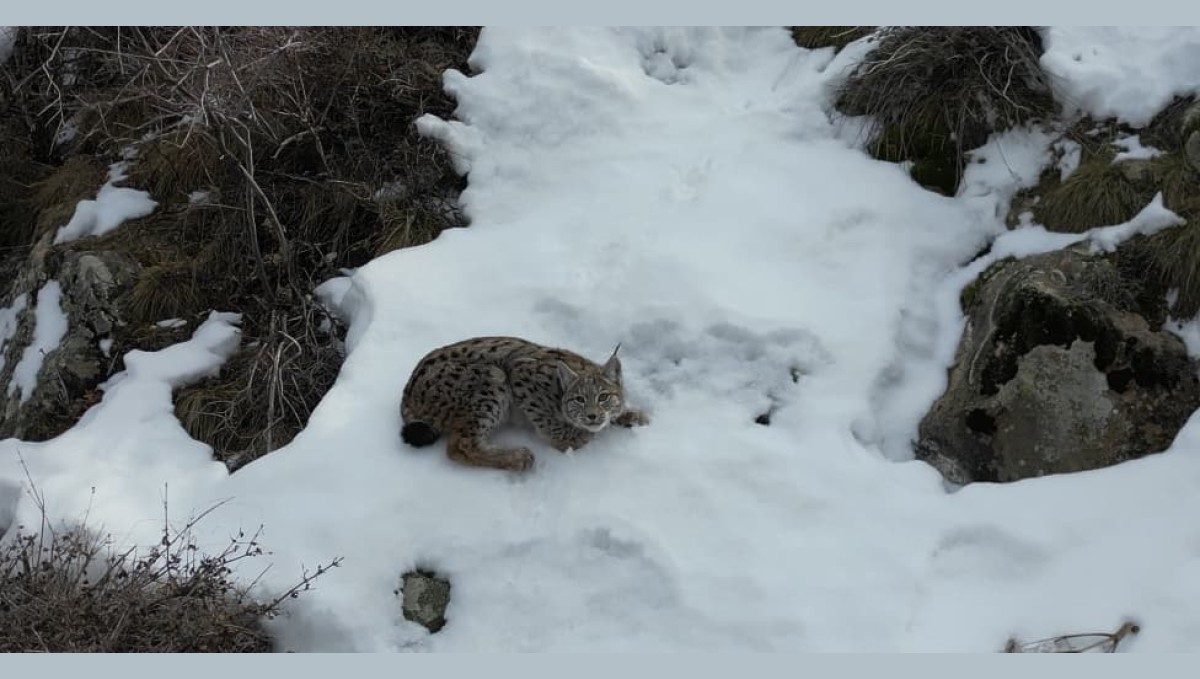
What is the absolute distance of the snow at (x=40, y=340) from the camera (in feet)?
26.7

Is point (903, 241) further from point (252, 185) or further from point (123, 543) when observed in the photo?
point (123, 543)

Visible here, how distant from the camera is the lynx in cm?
602

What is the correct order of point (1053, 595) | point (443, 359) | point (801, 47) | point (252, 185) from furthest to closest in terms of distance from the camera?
point (801, 47) < point (252, 185) < point (443, 359) < point (1053, 595)

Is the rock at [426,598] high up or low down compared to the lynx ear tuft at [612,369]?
down

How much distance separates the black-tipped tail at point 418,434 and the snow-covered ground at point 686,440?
8 cm

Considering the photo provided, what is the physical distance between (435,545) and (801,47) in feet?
18.0

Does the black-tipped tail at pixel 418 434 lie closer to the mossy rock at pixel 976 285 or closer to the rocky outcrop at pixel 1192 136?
the mossy rock at pixel 976 285

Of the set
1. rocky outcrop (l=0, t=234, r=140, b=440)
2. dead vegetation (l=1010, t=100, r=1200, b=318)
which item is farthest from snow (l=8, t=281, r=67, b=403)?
dead vegetation (l=1010, t=100, r=1200, b=318)

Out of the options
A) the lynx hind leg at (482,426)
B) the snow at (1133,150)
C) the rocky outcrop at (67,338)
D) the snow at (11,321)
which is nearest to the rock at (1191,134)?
the snow at (1133,150)

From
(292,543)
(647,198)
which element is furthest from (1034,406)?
(292,543)

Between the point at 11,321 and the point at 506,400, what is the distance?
201 inches

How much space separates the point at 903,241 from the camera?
7223mm

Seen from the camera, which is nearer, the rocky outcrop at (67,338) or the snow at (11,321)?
the rocky outcrop at (67,338)

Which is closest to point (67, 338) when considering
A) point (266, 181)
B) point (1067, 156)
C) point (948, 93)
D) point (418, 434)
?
point (266, 181)
